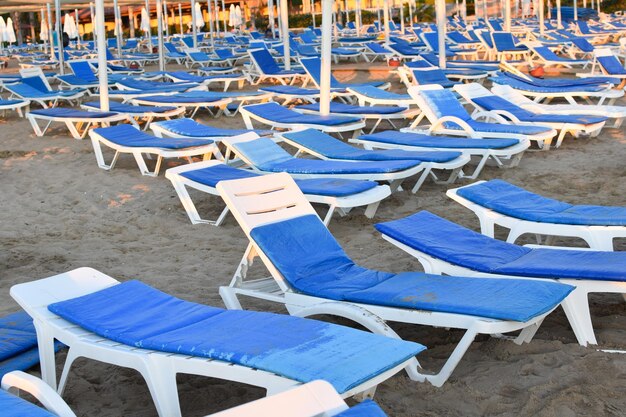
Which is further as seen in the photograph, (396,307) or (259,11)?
(259,11)

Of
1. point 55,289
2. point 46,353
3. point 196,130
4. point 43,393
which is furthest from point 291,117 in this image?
point 43,393

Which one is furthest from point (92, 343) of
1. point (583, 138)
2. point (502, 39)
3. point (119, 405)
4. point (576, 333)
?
point (502, 39)

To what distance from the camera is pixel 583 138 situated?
27.2ft

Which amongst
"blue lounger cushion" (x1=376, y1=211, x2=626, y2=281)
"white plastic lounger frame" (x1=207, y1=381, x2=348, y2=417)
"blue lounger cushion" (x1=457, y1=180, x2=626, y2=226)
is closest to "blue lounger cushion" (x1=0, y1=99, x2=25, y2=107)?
"blue lounger cushion" (x1=457, y1=180, x2=626, y2=226)

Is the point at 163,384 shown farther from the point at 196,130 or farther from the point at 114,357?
the point at 196,130

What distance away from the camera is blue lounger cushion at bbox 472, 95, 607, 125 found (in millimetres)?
7859

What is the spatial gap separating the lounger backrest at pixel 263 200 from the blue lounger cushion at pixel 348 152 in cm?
210

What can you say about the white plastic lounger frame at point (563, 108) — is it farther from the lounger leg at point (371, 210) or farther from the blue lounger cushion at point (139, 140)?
the lounger leg at point (371, 210)

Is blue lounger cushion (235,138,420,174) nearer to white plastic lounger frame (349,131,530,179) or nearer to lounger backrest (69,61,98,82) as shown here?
white plastic lounger frame (349,131,530,179)

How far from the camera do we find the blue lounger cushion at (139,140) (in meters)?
6.89

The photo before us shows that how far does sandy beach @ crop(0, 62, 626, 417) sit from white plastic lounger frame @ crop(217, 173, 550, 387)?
129 mm

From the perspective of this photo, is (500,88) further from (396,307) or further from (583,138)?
(396,307)

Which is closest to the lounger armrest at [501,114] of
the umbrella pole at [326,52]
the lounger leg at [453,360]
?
the umbrella pole at [326,52]

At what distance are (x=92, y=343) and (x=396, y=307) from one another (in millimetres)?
1073
